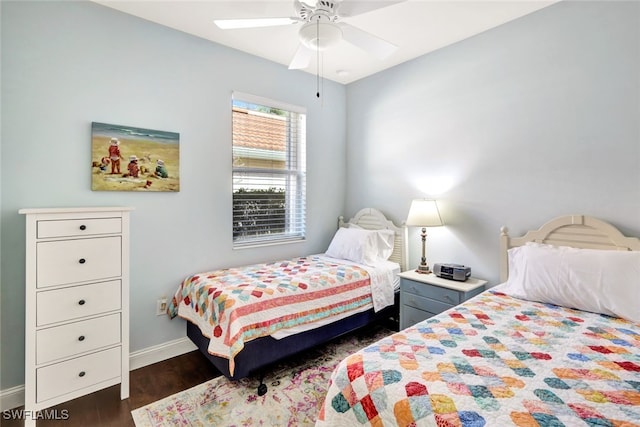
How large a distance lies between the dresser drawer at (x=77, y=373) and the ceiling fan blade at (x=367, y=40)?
2.51m

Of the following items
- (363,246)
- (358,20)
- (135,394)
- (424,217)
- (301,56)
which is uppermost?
(358,20)

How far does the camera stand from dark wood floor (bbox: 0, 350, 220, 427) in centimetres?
183

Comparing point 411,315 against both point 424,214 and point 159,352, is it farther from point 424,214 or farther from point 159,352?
point 159,352

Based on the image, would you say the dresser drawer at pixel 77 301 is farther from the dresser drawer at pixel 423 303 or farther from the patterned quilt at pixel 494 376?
the dresser drawer at pixel 423 303

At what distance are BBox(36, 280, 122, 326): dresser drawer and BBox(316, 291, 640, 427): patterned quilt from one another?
5.16ft

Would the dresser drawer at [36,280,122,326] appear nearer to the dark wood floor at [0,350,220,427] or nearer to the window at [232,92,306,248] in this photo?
the dark wood floor at [0,350,220,427]

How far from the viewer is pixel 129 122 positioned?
7.82ft

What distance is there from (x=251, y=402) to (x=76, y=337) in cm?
114

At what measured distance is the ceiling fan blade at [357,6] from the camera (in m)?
1.69

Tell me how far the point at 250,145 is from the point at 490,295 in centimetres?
242

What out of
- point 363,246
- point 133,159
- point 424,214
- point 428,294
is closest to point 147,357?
point 133,159

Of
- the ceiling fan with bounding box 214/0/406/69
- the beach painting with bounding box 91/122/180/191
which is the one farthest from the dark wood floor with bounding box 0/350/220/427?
the ceiling fan with bounding box 214/0/406/69

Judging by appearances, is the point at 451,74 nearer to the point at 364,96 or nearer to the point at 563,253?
the point at 364,96

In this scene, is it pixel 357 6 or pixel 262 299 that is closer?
pixel 357 6
